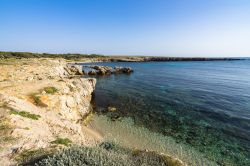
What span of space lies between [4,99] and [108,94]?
22.1 meters

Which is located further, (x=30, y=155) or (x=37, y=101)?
(x=37, y=101)

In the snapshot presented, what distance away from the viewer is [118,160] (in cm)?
664

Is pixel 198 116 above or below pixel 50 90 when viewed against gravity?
below

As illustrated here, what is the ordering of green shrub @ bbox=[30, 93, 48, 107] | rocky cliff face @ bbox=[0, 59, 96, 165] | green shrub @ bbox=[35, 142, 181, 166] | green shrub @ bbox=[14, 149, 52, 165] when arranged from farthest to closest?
green shrub @ bbox=[30, 93, 48, 107]
rocky cliff face @ bbox=[0, 59, 96, 165]
green shrub @ bbox=[14, 149, 52, 165]
green shrub @ bbox=[35, 142, 181, 166]

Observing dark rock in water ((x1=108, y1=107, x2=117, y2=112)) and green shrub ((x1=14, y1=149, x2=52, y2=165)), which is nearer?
green shrub ((x1=14, y1=149, x2=52, y2=165))

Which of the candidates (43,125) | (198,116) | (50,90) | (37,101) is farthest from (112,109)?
(43,125)

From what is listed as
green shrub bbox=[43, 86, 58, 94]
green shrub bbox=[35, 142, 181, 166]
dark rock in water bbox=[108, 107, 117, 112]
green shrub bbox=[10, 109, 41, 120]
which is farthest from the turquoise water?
green shrub bbox=[10, 109, 41, 120]

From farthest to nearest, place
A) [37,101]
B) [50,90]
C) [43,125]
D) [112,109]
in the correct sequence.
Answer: [112,109] < [50,90] < [37,101] < [43,125]

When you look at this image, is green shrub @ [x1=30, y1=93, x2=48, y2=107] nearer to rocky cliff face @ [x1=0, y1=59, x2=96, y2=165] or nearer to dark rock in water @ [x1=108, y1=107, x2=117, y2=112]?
rocky cliff face @ [x1=0, y1=59, x2=96, y2=165]

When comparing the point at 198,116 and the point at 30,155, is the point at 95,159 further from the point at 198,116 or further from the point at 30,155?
the point at 198,116

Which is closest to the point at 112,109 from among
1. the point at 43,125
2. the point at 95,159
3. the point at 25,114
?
the point at 43,125

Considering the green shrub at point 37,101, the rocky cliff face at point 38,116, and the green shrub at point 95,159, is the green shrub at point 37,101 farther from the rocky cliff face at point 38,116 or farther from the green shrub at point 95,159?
the green shrub at point 95,159

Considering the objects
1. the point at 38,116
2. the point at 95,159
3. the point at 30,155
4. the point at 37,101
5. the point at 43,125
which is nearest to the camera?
the point at 95,159

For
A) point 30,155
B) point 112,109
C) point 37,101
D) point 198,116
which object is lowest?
point 112,109
